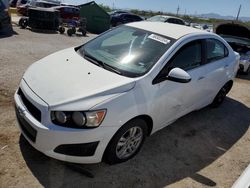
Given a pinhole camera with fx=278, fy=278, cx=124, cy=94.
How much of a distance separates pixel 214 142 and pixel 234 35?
7.20 metres

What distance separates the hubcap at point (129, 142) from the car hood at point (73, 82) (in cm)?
58

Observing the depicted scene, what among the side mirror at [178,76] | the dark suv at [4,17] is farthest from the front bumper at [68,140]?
the dark suv at [4,17]

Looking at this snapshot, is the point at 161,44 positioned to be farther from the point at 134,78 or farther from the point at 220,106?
the point at 220,106

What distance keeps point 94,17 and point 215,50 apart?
15492mm

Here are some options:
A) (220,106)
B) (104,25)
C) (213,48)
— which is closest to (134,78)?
(213,48)

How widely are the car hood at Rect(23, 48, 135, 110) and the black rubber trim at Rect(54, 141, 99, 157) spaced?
420 millimetres

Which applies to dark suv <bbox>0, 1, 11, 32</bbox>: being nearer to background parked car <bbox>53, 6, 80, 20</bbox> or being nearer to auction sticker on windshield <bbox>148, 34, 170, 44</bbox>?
auction sticker on windshield <bbox>148, 34, 170, 44</bbox>

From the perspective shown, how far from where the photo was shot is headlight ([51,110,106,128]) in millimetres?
2932

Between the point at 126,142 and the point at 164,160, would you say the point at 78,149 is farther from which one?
the point at 164,160

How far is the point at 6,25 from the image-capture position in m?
Answer: 12.6

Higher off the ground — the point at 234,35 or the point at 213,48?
the point at 213,48

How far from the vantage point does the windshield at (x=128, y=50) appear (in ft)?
12.0

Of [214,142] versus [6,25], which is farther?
[6,25]

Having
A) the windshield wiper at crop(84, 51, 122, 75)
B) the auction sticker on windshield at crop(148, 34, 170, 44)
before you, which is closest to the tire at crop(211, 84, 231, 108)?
the auction sticker on windshield at crop(148, 34, 170, 44)
